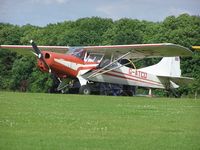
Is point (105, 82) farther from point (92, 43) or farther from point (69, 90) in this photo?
point (92, 43)

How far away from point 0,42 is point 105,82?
30168mm

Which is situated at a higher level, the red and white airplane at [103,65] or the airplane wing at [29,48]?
the airplane wing at [29,48]

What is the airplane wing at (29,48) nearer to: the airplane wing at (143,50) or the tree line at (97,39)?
the airplane wing at (143,50)

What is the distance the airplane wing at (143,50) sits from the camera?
25625mm

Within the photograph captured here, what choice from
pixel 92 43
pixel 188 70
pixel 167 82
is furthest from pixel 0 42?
pixel 167 82

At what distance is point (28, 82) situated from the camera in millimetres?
54688

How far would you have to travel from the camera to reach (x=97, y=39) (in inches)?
2574

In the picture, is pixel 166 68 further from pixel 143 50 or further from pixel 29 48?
pixel 29 48

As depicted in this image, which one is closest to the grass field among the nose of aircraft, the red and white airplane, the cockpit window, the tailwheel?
the nose of aircraft

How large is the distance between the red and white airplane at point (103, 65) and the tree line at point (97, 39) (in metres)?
14.4

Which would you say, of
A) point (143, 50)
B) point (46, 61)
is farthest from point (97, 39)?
point (46, 61)

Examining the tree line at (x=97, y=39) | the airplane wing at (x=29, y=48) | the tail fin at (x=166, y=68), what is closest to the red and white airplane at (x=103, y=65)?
the tail fin at (x=166, y=68)

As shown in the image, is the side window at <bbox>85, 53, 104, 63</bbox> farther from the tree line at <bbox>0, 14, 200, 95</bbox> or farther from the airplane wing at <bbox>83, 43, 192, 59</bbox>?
the tree line at <bbox>0, 14, 200, 95</bbox>

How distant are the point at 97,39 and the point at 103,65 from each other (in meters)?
37.7
